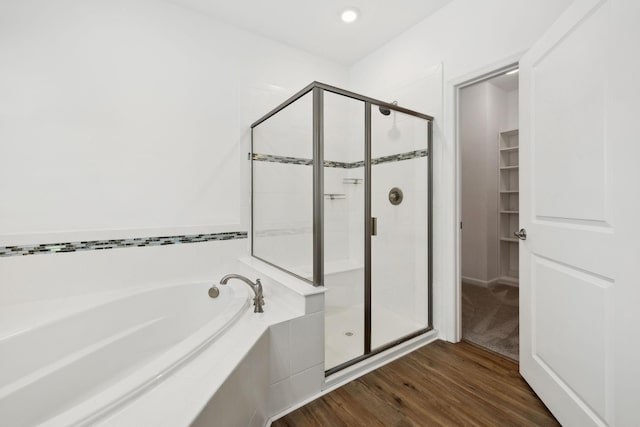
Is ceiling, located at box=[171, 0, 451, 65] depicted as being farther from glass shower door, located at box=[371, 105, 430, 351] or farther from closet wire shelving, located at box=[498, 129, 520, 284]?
closet wire shelving, located at box=[498, 129, 520, 284]

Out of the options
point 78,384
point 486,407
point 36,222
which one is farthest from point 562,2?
point 36,222

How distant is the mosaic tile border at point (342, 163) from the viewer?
6.23 feet

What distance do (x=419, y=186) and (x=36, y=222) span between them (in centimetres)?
263

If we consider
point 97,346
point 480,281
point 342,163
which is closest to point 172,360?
point 97,346

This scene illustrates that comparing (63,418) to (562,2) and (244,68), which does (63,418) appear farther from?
(562,2)

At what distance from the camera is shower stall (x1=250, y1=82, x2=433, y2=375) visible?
1.75 metres

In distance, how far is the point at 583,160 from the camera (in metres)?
1.20

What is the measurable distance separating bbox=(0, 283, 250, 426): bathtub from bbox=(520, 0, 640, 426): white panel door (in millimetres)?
1589

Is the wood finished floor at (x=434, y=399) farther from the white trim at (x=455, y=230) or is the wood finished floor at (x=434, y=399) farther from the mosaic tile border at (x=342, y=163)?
the mosaic tile border at (x=342, y=163)

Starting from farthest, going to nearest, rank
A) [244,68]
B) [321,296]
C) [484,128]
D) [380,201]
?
1. [484,128]
2. [244,68]
3. [380,201]
4. [321,296]

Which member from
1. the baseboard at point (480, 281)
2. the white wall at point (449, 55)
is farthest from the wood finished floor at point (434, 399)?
the baseboard at point (480, 281)

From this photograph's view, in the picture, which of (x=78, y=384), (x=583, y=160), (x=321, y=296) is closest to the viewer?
(x=583, y=160)

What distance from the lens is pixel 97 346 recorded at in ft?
4.98

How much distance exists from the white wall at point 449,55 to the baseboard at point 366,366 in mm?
228
